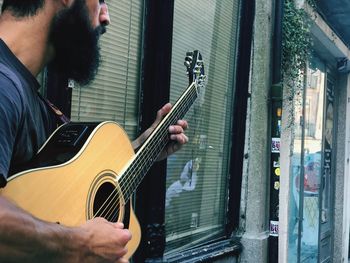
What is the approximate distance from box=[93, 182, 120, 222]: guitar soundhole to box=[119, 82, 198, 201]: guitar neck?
6 cm

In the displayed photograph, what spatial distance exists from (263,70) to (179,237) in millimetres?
1685

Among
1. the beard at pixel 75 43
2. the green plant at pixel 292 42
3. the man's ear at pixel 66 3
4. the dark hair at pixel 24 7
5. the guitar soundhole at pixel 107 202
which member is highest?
the green plant at pixel 292 42

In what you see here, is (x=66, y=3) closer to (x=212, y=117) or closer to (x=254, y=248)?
(x=212, y=117)

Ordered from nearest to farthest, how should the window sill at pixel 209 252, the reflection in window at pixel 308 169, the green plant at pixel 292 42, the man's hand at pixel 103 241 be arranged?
the man's hand at pixel 103 241 → the window sill at pixel 209 252 → the green plant at pixel 292 42 → the reflection in window at pixel 308 169

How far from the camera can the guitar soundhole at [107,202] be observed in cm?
174

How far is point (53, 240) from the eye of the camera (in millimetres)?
1311

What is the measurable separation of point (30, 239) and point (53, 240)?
67 mm

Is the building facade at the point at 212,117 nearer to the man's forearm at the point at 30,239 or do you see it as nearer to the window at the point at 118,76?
the window at the point at 118,76

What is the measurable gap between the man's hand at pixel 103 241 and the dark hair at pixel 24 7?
66 cm

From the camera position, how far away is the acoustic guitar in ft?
4.70

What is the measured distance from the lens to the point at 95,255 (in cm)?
139

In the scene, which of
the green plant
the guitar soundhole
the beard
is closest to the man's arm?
the guitar soundhole

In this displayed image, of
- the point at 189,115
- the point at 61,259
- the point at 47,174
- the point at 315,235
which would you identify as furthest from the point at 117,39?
the point at 315,235

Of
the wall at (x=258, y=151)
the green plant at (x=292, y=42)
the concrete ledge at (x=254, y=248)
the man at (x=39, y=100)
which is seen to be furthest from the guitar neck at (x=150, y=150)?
the green plant at (x=292, y=42)
